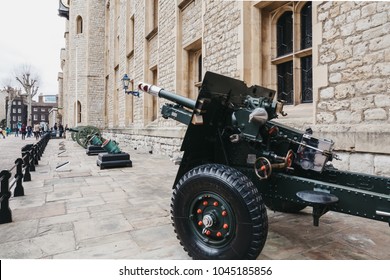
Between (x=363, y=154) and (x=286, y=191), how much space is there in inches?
85.3

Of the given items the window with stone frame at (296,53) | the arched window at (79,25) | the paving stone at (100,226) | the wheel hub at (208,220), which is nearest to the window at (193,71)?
the window with stone frame at (296,53)

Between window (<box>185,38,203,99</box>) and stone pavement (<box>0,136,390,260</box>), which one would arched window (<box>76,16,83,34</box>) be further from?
stone pavement (<box>0,136,390,260</box>)

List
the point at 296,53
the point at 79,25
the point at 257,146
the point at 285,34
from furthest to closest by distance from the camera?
the point at 79,25 → the point at 285,34 → the point at 296,53 → the point at 257,146

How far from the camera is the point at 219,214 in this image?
5.89 feet

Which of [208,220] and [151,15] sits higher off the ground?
[151,15]

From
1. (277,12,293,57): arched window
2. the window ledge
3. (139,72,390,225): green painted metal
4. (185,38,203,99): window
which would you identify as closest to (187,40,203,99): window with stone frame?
(185,38,203,99): window

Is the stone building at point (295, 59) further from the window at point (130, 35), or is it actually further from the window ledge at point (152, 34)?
the window at point (130, 35)

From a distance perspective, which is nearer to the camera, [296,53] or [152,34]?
[296,53]

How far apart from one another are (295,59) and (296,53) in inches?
4.3

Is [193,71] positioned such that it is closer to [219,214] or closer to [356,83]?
[356,83]

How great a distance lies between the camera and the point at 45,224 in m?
2.85

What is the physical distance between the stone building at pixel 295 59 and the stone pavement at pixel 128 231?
128 centimetres

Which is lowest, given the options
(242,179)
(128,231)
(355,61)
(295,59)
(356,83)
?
(128,231)

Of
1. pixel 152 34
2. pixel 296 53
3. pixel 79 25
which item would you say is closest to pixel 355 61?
pixel 296 53
